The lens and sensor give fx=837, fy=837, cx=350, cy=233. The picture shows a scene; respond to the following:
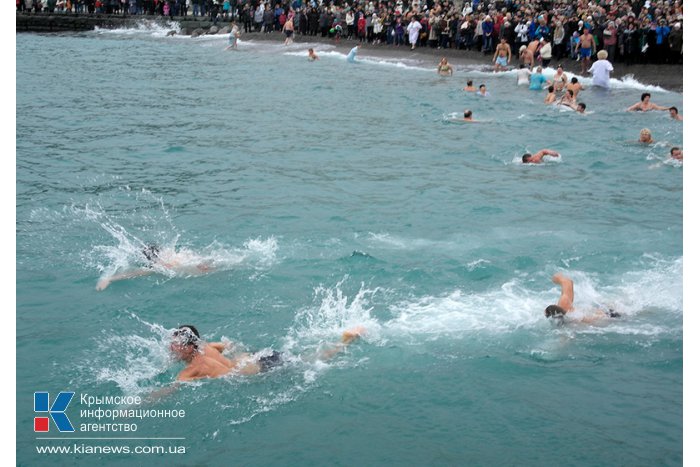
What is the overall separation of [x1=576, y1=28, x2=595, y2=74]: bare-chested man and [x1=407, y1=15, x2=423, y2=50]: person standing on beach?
29.7 ft

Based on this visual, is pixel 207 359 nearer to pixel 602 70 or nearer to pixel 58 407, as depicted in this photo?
pixel 58 407

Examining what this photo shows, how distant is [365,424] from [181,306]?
363cm

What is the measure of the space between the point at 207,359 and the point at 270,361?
709mm

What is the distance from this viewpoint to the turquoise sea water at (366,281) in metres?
8.27

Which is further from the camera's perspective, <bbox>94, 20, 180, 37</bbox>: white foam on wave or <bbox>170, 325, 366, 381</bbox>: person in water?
<bbox>94, 20, 180, 37</bbox>: white foam on wave

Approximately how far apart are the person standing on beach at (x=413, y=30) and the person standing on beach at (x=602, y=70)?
439 inches

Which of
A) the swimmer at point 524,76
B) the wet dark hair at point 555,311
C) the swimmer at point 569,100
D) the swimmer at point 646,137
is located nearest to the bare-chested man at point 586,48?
the swimmer at point 524,76

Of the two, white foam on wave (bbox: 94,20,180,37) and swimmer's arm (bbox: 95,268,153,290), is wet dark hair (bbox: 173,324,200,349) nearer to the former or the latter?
swimmer's arm (bbox: 95,268,153,290)

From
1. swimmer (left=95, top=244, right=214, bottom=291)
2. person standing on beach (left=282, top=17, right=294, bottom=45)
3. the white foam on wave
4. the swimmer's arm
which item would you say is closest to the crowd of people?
person standing on beach (left=282, top=17, right=294, bottom=45)

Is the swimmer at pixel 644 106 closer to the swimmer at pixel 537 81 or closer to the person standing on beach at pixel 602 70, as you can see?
the person standing on beach at pixel 602 70

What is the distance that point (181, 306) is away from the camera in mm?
10930

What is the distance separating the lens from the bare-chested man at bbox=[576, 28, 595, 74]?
29.3 metres

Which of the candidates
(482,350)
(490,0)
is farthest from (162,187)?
(490,0)
